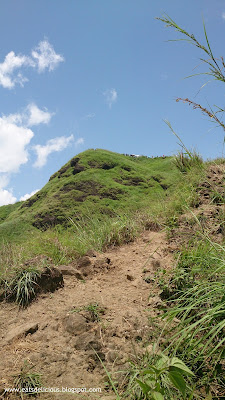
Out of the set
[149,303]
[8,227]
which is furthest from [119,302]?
[8,227]

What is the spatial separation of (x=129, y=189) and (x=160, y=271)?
9595mm

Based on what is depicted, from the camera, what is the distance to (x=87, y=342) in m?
2.45

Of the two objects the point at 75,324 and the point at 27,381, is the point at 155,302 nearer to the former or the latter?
the point at 75,324

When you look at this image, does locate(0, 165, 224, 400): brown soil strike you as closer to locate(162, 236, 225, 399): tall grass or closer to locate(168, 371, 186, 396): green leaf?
locate(162, 236, 225, 399): tall grass

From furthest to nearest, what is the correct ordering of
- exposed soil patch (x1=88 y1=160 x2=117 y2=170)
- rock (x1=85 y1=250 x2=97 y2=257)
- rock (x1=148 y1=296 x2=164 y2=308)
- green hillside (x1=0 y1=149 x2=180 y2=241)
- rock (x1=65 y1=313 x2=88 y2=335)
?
1. exposed soil patch (x1=88 y1=160 x2=117 y2=170)
2. green hillside (x1=0 y1=149 x2=180 y2=241)
3. rock (x1=85 y1=250 x2=97 y2=257)
4. rock (x1=148 y1=296 x2=164 y2=308)
5. rock (x1=65 y1=313 x2=88 y2=335)

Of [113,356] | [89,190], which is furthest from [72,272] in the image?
[89,190]

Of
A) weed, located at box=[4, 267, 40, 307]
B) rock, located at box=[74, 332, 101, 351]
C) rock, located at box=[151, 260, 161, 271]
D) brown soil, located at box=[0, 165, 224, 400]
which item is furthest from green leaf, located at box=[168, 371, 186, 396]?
rock, located at box=[151, 260, 161, 271]

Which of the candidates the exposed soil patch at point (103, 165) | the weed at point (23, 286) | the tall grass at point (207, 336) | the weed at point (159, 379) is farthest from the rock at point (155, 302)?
the exposed soil patch at point (103, 165)

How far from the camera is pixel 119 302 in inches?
122

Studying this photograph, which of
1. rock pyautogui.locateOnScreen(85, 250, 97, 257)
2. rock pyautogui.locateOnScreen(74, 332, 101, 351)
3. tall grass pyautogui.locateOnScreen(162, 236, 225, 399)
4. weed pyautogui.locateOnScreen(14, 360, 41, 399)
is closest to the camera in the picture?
tall grass pyautogui.locateOnScreen(162, 236, 225, 399)

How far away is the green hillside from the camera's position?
11484 millimetres

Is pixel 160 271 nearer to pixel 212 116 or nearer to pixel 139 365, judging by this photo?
pixel 139 365

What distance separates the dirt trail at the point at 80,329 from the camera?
7.27ft

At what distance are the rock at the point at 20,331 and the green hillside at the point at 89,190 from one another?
24.0 ft
